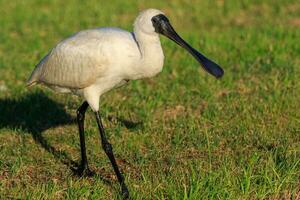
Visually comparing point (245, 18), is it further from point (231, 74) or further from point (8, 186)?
point (8, 186)

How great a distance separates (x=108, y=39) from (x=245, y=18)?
8.58m

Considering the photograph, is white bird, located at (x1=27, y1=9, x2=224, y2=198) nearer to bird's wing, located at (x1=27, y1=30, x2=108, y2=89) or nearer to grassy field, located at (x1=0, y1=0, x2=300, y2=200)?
bird's wing, located at (x1=27, y1=30, x2=108, y2=89)

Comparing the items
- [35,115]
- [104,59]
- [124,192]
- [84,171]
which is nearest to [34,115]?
[35,115]

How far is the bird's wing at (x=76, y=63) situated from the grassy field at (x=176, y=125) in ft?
2.69

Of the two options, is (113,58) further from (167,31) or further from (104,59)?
(167,31)

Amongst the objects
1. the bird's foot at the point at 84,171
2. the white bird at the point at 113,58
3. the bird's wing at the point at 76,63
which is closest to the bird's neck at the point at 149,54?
the white bird at the point at 113,58

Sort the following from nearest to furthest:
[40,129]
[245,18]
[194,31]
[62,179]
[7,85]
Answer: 1. [62,179]
2. [40,129]
3. [7,85]
4. [194,31]
5. [245,18]

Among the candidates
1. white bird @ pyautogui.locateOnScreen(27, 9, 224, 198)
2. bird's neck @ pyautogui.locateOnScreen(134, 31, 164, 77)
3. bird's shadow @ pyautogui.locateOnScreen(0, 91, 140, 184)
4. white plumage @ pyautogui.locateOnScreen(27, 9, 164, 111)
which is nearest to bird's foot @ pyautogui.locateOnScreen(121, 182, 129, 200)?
white bird @ pyautogui.locateOnScreen(27, 9, 224, 198)

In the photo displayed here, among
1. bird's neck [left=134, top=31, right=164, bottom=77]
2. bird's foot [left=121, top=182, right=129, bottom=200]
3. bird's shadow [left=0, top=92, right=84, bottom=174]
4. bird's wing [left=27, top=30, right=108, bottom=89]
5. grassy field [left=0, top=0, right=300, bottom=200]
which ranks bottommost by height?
bird's shadow [left=0, top=92, right=84, bottom=174]

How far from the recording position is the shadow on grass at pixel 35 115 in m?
7.74

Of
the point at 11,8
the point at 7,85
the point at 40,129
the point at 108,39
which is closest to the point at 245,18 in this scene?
the point at 11,8

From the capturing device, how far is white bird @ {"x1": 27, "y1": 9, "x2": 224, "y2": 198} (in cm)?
582

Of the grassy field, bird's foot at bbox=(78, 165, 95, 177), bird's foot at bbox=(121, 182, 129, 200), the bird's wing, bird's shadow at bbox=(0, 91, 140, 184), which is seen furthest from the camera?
bird's shadow at bbox=(0, 91, 140, 184)

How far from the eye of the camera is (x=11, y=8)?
47.3 feet
